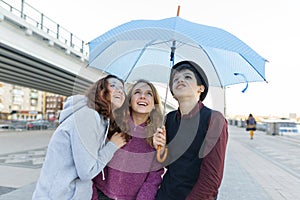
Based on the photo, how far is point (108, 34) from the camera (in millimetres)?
2273

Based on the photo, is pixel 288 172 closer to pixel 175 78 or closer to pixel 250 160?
pixel 250 160

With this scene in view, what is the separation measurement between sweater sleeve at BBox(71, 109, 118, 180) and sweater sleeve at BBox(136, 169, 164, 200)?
37 centimetres

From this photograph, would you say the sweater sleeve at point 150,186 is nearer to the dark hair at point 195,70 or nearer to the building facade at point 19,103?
the dark hair at point 195,70

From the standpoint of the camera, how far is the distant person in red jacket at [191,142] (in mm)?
1695

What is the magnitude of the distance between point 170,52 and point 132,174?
113 cm

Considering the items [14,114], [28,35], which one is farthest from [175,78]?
[14,114]

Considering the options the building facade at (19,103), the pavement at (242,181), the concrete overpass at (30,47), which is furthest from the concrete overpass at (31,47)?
the building facade at (19,103)

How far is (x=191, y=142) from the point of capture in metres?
1.83

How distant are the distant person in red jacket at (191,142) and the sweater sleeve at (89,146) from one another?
0.38 meters

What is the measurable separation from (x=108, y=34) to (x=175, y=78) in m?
0.73

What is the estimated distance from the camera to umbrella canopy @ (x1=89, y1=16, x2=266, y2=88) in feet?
6.61

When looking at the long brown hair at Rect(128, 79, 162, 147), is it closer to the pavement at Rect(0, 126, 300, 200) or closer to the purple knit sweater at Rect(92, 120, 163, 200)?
the purple knit sweater at Rect(92, 120, 163, 200)

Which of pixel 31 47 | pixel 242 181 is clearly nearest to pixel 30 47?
pixel 31 47

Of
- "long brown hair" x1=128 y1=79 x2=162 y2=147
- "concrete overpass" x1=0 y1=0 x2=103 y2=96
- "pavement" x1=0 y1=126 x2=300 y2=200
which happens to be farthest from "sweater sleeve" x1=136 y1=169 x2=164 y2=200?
"concrete overpass" x1=0 y1=0 x2=103 y2=96
